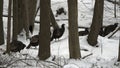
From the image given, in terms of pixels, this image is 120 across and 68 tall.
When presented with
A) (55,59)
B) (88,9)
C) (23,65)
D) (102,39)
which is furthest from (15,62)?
(88,9)

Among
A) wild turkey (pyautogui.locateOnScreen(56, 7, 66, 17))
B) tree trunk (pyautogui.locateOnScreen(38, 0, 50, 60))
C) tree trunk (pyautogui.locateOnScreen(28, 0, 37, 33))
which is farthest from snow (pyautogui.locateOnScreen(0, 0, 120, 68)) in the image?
wild turkey (pyautogui.locateOnScreen(56, 7, 66, 17))

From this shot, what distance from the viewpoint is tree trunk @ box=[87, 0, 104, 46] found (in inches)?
543

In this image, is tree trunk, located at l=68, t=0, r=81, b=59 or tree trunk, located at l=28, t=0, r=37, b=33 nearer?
tree trunk, located at l=68, t=0, r=81, b=59

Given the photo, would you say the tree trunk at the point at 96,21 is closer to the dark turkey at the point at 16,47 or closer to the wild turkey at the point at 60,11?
the dark turkey at the point at 16,47

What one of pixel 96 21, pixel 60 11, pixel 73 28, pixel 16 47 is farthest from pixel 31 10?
pixel 73 28

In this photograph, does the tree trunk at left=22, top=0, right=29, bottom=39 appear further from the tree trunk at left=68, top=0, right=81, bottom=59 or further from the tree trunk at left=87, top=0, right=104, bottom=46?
the tree trunk at left=68, top=0, right=81, bottom=59

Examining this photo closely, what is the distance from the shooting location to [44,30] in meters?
11.2

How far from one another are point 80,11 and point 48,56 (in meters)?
16.3

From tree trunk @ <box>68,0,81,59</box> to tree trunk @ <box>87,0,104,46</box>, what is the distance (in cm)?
311

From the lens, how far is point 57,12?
26.4 metres

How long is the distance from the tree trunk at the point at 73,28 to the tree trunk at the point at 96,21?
3.11m

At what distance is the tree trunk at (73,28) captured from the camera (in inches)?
417

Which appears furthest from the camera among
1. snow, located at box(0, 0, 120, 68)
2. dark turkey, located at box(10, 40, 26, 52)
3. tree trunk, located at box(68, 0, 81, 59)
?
dark turkey, located at box(10, 40, 26, 52)

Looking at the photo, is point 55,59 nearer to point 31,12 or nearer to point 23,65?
point 23,65
